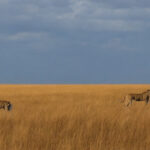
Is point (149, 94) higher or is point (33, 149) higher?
point (149, 94)

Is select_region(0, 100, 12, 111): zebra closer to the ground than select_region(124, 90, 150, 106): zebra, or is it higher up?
closer to the ground

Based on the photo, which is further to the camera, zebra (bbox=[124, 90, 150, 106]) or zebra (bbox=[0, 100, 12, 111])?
zebra (bbox=[124, 90, 150, 106])

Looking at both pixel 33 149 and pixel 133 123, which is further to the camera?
pixel 133 123

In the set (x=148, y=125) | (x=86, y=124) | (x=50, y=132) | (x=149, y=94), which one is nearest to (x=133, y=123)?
(x=148, y=125)

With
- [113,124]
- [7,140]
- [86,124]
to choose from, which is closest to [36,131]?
[7,140]

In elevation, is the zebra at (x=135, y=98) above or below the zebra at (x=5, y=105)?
above

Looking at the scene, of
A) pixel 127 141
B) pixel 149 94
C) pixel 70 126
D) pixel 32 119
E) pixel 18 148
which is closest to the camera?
pixel 18 148

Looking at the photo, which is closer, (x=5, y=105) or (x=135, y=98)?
(x=5, y=105)

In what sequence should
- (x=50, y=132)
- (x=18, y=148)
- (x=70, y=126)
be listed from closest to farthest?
(x=18, y=148), (x=50, y=132), (x=70, y=126)

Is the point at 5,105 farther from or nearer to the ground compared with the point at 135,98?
nearer to the ground

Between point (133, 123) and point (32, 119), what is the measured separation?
2270 mm

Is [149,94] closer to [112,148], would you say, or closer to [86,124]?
[86,124]

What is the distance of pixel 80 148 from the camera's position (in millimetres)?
4766

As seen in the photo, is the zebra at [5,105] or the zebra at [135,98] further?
the zebra at [135,98]
